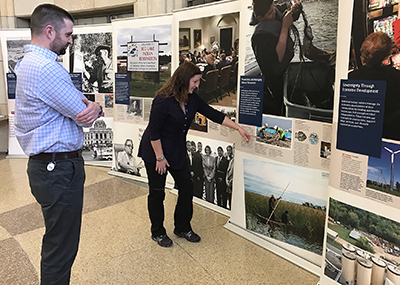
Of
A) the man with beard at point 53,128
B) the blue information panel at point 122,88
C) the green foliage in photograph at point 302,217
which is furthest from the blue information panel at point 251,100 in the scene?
the blue information panel at point 122,88

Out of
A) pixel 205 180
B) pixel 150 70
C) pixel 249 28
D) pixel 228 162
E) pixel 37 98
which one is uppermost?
pixel 249 28

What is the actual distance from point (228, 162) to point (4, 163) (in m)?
4.65

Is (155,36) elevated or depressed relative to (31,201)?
elevated

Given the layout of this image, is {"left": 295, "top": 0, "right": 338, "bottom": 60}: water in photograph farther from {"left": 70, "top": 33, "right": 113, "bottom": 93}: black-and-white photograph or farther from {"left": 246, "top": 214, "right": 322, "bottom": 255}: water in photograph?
{"left": 70, "top": 33, "right": 113, "bottom": 93}: black-and-white photograph

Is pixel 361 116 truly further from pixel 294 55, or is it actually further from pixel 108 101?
pixel 108 101

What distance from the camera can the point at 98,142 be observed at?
18.6 ft

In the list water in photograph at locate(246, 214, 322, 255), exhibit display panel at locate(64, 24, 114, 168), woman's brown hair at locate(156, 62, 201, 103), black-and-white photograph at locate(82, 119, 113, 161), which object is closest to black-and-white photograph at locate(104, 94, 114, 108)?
exhibit display panel at locate(64, 24, 114, 168)

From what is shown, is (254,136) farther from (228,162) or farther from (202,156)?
(202,156)

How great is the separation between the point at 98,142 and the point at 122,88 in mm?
1350

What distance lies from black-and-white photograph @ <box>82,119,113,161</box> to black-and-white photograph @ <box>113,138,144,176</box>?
606 millimetres

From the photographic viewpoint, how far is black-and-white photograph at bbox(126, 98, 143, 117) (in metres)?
4.65

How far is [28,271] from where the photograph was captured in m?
2.62

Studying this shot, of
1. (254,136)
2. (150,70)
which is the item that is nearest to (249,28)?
(254,136)

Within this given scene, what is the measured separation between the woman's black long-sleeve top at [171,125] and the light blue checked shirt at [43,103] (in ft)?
3.10
